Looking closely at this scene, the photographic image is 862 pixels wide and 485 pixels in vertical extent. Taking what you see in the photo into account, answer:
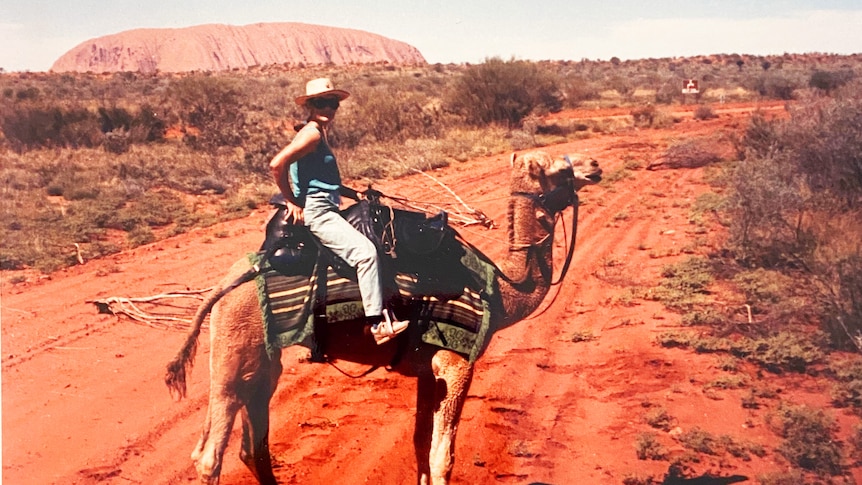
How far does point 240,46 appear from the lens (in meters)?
10.8

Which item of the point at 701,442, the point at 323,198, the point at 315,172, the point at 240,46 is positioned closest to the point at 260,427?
the point at 323,198

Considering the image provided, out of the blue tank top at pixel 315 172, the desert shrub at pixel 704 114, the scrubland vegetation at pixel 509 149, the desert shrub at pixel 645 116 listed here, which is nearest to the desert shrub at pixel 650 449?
the scrubland vegetation at pixel 509 149

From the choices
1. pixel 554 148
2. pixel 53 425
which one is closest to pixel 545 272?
pixel 53 425

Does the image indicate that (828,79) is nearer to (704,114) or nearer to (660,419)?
(704,114)

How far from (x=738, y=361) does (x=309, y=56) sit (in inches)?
330

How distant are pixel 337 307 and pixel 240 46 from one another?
7.14m

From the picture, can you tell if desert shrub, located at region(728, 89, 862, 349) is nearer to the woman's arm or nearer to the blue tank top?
the blue tank top

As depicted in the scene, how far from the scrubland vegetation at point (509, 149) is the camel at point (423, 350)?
71.6 inches

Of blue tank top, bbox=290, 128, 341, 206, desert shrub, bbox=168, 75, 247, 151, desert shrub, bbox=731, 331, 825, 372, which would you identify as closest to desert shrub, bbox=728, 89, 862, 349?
desert shrub, bbox=731, 331, 825, 372

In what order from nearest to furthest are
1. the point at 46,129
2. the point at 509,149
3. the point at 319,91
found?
the point at 319,91, the point at 509,149, the point at 46,129

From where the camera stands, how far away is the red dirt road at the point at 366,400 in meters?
5.98

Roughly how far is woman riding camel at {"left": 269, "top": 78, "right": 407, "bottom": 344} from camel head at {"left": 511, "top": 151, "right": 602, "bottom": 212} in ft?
4.00

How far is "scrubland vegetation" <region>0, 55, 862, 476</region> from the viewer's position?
7840 mm

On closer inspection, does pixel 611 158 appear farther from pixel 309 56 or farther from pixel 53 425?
pixel 53 425
